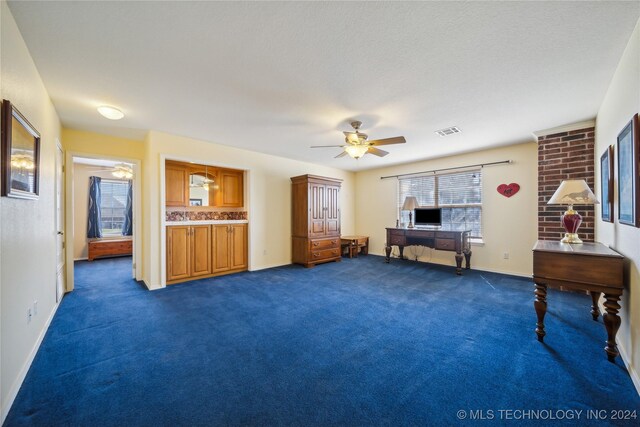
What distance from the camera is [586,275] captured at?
2.01 meters

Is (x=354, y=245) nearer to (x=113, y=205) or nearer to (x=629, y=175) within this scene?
(x=629, y=175)

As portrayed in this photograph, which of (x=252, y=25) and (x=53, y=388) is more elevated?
(x=252, y=25)

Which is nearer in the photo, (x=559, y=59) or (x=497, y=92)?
(x=559, y=59)

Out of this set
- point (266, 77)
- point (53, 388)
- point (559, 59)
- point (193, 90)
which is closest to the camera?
point (53, 388)

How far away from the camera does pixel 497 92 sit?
2570 mm

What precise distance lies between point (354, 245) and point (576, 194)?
4365mm

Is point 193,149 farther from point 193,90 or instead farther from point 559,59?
point 559,59

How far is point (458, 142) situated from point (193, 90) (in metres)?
4.00

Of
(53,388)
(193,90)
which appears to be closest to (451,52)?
(193,90)

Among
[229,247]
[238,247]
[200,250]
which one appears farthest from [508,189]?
[200,250]

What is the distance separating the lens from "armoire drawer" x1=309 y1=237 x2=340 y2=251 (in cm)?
533

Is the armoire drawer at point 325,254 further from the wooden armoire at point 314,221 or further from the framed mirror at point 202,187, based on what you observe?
the framed mirror at point 202,187

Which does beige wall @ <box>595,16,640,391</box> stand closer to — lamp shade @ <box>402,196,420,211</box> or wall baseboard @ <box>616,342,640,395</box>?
wall baseboard @ <box>616,342,640,395</box>

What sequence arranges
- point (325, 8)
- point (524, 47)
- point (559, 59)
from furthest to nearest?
point (559, 59)
point (524, 47)
point (325, 8)
